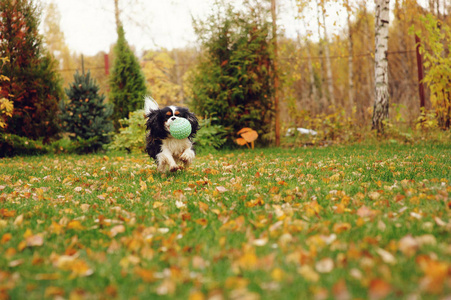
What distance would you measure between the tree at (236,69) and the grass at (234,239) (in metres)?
5.79

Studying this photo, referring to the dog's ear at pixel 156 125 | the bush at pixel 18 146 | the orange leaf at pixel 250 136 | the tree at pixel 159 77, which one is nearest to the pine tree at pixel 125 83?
the bush at pixel 18 146

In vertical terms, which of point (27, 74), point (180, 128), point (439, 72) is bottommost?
point (180, 128)

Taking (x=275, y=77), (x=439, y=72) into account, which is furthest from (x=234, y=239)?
(x=439, y=72)

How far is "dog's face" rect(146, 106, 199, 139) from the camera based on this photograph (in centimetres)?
527

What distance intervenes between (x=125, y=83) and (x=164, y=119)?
763 centimetres

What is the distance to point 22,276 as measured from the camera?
1.90 metres

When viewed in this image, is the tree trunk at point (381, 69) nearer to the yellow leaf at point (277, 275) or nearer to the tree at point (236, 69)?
the tree at point (236, 69)

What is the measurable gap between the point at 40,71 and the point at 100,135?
245 centimetres

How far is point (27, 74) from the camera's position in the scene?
1012 cm

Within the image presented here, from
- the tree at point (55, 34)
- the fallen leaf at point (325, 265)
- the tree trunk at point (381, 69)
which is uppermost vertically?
the tree at point (55, 34)

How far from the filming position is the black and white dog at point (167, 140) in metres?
5.31

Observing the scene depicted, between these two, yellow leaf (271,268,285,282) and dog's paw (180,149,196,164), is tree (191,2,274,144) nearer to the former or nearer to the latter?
dog's paw (180,149,196,164)

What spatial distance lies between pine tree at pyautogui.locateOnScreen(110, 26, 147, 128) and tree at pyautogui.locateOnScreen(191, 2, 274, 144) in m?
2.72

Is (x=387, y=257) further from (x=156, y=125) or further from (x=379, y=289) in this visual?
(x=156, y=125)
